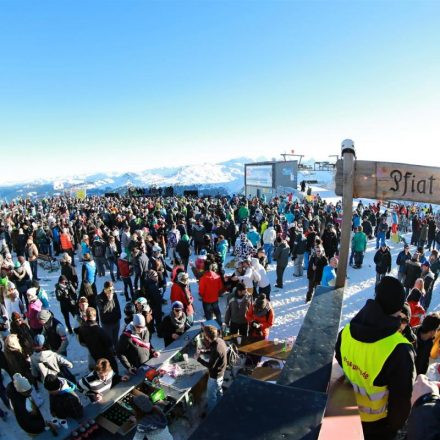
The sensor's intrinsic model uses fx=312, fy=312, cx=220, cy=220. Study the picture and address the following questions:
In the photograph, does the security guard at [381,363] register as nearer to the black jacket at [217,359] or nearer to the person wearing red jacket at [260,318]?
the black jacket at [217,359]

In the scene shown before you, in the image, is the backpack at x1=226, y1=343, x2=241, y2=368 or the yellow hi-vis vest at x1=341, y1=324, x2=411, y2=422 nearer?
the yellow hi-vis vest at x1=341, y1=324, x2=411, y2=422

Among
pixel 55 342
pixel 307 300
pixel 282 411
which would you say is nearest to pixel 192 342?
pixel 55 342

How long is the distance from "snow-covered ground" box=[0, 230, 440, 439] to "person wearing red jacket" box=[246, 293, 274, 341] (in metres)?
0.99

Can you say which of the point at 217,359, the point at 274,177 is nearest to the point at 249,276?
the point at 217,359

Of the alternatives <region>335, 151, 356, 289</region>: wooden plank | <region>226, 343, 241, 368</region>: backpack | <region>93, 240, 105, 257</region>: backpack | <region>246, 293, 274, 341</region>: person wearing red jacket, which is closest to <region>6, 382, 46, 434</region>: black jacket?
<region>226, 343, 241, 368</region>: backpack

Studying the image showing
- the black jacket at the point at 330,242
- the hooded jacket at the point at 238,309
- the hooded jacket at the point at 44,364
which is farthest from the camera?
the black jacket at the point at 330,242

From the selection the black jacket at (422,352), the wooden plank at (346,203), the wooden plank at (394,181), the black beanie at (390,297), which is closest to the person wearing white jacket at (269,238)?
the black jacket at (422,352)

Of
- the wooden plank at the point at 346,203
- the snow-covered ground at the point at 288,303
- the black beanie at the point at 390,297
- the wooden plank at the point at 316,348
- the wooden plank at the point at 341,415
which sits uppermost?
the wooden plank at the point at 346,203

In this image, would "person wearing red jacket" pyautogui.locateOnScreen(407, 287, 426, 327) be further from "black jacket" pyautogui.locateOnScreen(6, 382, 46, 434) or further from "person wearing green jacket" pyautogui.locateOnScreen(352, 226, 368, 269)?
"black jacket" pyautogui.locateOnScreen(6, 382, 46, 434)

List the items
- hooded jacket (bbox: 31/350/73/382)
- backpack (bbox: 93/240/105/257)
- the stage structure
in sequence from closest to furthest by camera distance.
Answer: hooded jacket (bbox: 31/350/73/382)
backpack (bbox: 93/240/105/257)
the stage structure

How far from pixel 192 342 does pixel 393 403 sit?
403 cm

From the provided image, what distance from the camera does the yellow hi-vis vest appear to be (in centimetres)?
172

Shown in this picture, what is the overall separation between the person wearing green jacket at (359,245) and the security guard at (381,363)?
9112 millimetres

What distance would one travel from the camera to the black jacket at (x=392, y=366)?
1.68m
